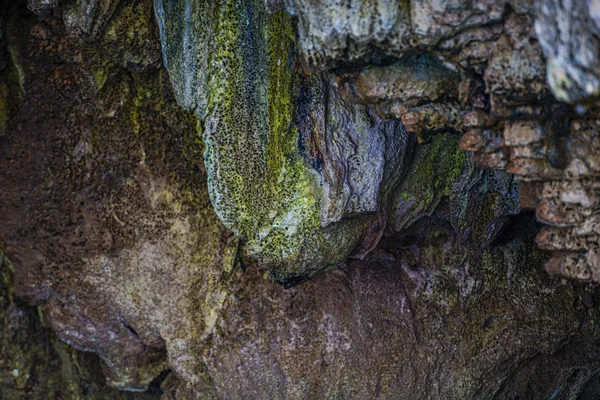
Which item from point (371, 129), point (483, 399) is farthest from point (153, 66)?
point (483, 399)

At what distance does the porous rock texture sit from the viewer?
10.0 ft

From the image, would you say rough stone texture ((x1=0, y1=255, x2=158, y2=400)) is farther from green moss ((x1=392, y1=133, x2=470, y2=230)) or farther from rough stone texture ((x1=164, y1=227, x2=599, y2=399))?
green moss ((x1=392, y1=133, x2=470, y2=230))

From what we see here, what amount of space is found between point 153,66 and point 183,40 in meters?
0.31

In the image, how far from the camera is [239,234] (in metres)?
3.31

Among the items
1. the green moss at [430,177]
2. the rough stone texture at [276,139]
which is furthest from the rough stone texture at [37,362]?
the green moss at [430,177]

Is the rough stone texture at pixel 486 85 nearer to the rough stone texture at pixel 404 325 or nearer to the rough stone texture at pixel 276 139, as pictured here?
the rough stone texture at pixel 276 139

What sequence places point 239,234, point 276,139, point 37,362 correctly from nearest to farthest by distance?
point 276,139 < point 239,234 < point 37,362

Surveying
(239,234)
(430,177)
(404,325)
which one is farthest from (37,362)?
(430,177)

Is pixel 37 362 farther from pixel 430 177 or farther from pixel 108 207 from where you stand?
pixel 430 177

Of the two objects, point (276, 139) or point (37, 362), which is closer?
point (276, 139)

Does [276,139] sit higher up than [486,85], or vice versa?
[486,85]

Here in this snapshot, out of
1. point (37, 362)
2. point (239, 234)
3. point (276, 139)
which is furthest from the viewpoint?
point (37, 362)

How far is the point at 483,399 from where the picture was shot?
387cm

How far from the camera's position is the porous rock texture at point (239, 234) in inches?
120
